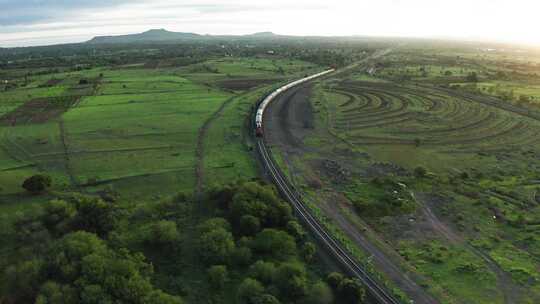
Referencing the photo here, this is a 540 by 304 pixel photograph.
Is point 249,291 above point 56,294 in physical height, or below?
below

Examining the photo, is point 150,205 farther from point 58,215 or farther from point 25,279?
point 25,279

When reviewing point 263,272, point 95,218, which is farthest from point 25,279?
point 263,272

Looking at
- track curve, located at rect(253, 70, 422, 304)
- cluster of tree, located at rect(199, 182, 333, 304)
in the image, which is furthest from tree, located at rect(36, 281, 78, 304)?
track curve, located at rect(253, 70, 422, 304)

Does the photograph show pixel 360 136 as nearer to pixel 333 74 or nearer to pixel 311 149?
pixel 311 149

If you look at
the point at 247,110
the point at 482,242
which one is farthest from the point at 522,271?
the point at 247,110

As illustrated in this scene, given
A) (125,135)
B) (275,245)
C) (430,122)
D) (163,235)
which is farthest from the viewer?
(430,122)

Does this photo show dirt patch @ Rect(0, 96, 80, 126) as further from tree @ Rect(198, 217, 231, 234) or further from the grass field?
tree @ Rect(198, 217, 231, 234)
